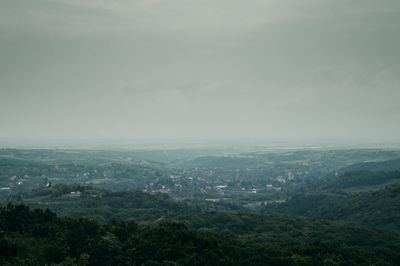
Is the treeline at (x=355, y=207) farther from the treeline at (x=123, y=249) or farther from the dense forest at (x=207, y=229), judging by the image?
the treeline at (x=123, y=249)

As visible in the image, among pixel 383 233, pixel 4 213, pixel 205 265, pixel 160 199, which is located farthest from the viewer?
pixel 160 199

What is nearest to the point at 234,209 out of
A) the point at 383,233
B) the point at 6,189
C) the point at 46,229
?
the point at 383,233

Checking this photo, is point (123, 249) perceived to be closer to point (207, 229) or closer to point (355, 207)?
point (207, 229)

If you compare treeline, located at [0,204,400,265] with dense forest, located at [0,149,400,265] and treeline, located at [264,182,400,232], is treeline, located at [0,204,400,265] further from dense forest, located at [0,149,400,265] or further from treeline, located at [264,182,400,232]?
treeline, located at [264,182,400,232]

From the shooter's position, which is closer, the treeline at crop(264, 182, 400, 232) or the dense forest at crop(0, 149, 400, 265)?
the dense forest at crop(0, 149, 400, 265)

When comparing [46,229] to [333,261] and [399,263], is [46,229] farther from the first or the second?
[399,263]

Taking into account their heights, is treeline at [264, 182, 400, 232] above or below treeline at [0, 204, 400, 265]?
below

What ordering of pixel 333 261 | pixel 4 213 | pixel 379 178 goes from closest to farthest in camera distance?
pixel 333 261 < pixel 4 213 < pixel 379 178

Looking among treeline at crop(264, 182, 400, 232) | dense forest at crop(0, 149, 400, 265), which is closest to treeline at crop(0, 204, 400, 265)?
dense forest at crop(0, 149, 400, 265)

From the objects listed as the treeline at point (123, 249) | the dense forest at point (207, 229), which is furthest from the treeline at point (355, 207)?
the treeline at point (123, 249)
